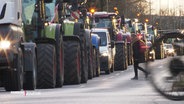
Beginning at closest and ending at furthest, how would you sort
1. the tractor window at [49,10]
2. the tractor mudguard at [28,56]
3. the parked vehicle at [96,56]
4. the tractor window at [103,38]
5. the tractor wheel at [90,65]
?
the tractor mudguard at [28,56], the tractor window at [49,10], the tractor wheel at [90,65], the parked vehicle at [96,56], the tractor window at [103,38]

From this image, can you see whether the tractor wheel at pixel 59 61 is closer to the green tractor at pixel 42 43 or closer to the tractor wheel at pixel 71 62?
the green tractor at pixel 42 43

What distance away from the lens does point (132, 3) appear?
9838cm

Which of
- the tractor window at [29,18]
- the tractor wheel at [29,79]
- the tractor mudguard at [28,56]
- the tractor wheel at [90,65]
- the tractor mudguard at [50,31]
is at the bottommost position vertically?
the tractor wheel at [90,65]

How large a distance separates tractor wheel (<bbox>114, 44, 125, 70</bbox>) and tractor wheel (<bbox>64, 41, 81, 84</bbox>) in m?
14.8

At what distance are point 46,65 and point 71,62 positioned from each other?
2.93m

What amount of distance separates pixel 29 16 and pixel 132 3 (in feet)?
262

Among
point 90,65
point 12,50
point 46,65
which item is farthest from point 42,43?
point 90,65

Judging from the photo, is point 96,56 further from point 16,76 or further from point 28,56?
point 16,76

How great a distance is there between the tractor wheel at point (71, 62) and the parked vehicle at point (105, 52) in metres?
10.4

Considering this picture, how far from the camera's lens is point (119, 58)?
3703 centimetres

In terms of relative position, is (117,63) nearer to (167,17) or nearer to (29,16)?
(29,16)

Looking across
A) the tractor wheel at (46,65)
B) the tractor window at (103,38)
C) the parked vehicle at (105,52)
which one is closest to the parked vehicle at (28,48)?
the tractor wheel at (46,65)

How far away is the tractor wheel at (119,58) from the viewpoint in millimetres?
36875

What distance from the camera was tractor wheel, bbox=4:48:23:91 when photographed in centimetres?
1534
